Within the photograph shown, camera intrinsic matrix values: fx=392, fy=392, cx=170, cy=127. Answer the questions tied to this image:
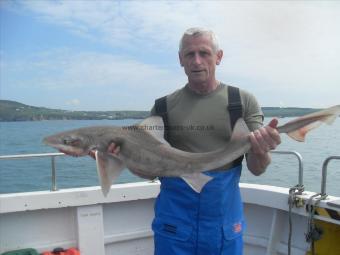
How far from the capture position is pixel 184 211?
10.5 feet

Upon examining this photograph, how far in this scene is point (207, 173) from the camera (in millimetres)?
3113

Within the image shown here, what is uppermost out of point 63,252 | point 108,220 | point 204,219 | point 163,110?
point 163,110

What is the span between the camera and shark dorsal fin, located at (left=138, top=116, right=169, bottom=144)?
314 cm

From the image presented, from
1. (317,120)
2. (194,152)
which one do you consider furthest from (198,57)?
(317,120)

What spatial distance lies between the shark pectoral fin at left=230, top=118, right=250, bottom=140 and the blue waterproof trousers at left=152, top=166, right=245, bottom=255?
0.40 m

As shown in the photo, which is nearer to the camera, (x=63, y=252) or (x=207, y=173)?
(x=207, y=173)

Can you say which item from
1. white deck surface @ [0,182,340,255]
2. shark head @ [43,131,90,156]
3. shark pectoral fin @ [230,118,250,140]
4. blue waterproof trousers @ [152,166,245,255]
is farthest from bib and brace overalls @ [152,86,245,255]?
white deck surface @ [0,182,340,255]

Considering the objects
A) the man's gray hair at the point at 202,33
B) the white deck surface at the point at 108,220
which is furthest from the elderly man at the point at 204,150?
the white deck surface at the point at 108,220

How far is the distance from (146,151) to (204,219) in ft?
2.35

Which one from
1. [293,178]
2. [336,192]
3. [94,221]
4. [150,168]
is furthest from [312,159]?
[150,168]

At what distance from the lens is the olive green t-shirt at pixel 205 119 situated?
127 inches

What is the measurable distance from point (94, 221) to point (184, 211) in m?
2.27

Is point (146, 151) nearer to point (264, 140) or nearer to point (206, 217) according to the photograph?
point (206, 217)

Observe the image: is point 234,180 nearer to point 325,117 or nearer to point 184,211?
point 184,211
